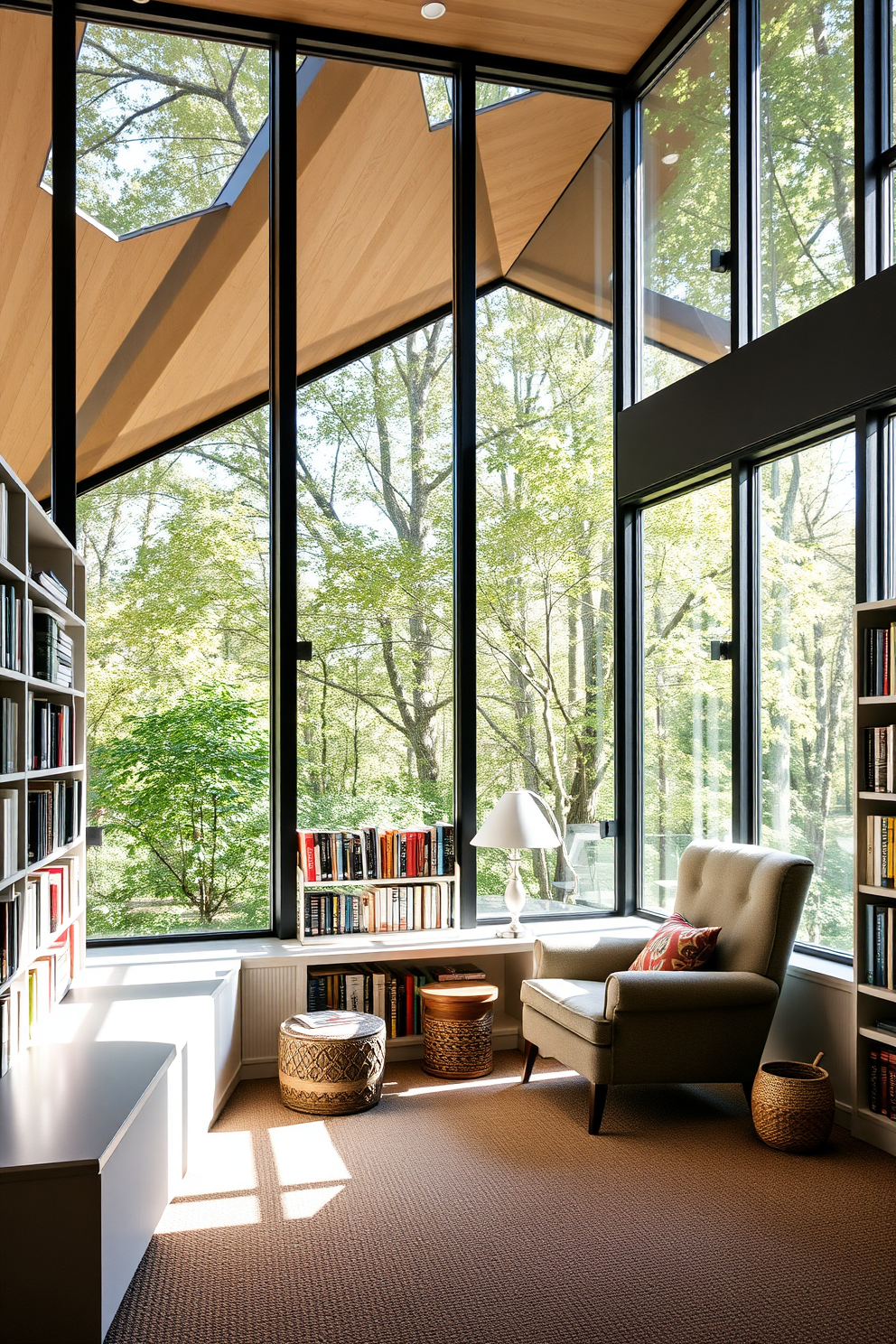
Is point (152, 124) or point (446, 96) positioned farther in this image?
point (446, 96)

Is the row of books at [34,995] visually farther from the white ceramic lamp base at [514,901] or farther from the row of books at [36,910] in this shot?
the white ceramic lamp base at [514,901]

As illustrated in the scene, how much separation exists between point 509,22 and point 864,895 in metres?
4.29

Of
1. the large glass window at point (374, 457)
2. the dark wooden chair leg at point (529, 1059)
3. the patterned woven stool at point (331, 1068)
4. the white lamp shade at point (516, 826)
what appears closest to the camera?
the patterned woven stool at point (331, 1068)

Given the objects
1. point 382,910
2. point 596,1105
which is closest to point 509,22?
point 382,910

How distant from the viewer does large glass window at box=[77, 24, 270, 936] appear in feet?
15.3

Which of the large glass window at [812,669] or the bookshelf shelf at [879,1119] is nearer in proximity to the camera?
the bookshelf shelf at [879,1119]

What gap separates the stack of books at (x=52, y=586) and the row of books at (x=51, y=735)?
38 centimetres

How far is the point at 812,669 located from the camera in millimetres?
4164

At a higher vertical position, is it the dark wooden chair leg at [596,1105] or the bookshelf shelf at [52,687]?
the bookshelf shelf at [52,687]

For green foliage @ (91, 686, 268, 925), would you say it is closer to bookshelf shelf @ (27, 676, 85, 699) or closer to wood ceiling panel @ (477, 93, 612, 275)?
bookshelf shelf @ (27, 676, 85, 699)

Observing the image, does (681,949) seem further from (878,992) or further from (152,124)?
(152,124)

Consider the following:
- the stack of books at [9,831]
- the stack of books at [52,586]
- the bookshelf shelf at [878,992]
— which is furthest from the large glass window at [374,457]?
the bookshelf shelf at [878,992]

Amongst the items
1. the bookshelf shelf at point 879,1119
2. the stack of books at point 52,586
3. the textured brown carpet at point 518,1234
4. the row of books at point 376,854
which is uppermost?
the stack of books at point 52,586

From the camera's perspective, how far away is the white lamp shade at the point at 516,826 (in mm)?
4648
